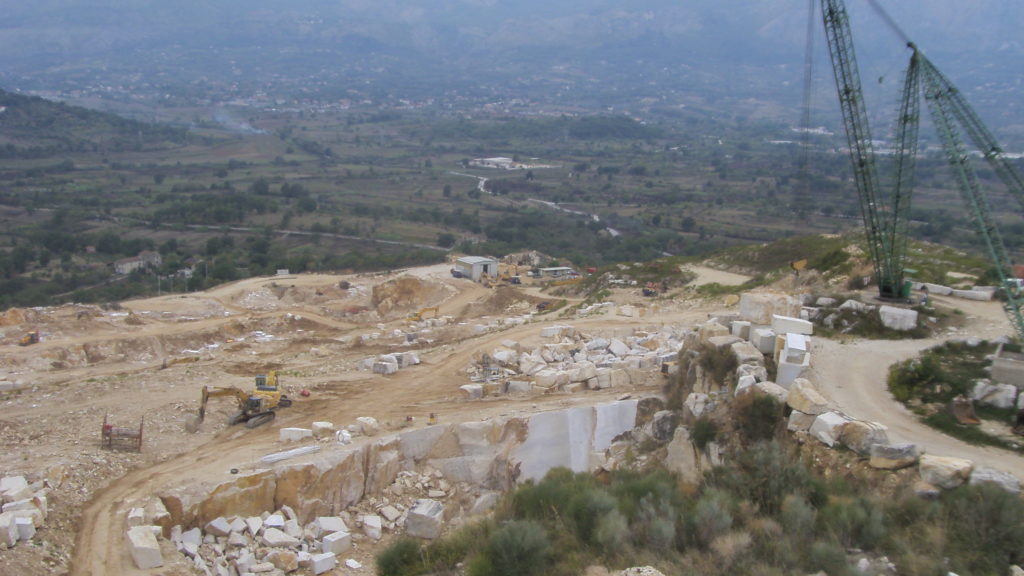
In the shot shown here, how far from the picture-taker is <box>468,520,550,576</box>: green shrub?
992 cm

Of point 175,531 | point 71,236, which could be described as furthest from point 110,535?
point 71,236

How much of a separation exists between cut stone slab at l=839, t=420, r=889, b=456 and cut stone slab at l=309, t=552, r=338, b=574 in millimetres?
7549

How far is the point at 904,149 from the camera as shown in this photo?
21312mm

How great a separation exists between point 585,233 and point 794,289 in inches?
1783

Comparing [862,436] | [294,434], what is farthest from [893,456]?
[294,434]

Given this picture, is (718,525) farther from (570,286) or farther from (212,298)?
(212,298)

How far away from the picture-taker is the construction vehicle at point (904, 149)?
19297mm

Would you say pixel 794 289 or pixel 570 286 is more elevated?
pixel 794 289

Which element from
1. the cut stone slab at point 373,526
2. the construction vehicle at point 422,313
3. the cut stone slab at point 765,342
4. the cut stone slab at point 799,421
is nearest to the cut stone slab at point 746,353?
the cut stone slab at point 765,342

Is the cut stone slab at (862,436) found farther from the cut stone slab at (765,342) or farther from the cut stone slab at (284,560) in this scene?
the cut stone slab at (284,560)

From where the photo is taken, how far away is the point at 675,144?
5586 inches

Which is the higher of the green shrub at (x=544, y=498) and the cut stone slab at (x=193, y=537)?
the green shrub at (x=544, y=498)

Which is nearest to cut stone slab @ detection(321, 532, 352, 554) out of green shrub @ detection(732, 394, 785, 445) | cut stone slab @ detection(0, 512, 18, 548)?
cut stone slab @ detection(0, 512, 18, 548)

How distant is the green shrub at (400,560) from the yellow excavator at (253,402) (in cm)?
673
